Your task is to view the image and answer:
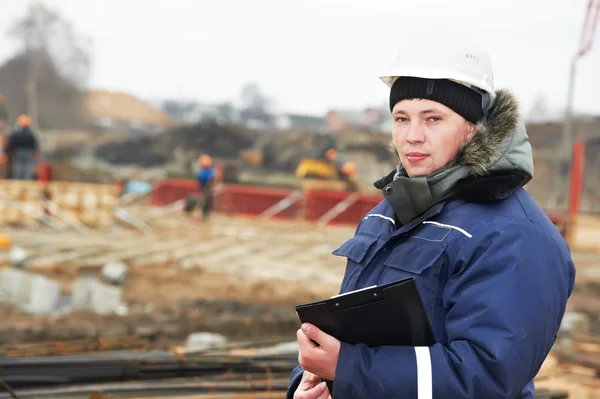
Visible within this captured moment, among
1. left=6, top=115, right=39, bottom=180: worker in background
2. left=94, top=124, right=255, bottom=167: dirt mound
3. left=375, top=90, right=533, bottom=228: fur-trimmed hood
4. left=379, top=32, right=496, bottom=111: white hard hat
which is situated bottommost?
left=94, top=124, right=255, bottom=167: dirt mound

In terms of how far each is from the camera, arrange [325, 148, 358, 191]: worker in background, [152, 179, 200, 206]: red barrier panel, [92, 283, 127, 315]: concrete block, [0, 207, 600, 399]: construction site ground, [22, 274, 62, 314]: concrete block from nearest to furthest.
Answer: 1. [0, 207, 600, 399]: construction site ground
2. [22, 274, 62, 314]: concrete block
3. [92, 283, 127, 315]: concrete block
4. [325, 148, 358, 191]: worker in background
5. [152, 179, 200, 206]: red barrier panel

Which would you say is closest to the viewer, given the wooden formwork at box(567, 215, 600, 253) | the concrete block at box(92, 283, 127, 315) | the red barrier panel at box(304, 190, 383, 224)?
the concrete block at box(92, 283, 127, 315)

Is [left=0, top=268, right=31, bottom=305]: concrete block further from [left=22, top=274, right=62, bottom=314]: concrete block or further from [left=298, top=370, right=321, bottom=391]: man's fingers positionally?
[left=298, top=370, right=321, bottom=391]: man's fingers

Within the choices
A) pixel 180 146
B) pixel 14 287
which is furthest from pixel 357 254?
pixel 180 146

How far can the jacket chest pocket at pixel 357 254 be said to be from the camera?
69.7 inches

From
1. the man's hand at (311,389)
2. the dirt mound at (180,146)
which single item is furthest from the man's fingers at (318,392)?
the dirt mound at (180,146)

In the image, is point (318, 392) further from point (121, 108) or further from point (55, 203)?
point (121, 108)

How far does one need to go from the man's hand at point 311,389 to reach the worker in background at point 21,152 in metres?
14.8

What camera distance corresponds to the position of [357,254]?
5.89 feet

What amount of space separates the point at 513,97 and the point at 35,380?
11.7 feet

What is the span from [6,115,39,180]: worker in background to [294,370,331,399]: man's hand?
14.8 m

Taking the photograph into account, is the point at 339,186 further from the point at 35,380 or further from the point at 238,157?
the point at 238,157

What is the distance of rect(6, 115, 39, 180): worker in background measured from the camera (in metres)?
15.1

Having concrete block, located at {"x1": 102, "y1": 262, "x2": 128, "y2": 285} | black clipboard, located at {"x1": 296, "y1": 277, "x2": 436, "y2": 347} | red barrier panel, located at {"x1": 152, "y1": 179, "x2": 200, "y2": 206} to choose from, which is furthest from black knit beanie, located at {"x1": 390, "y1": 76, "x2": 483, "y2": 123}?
red barrier panel, located at {"x1": 152, "y1": 179, "x2": 200, "y2": 206}
